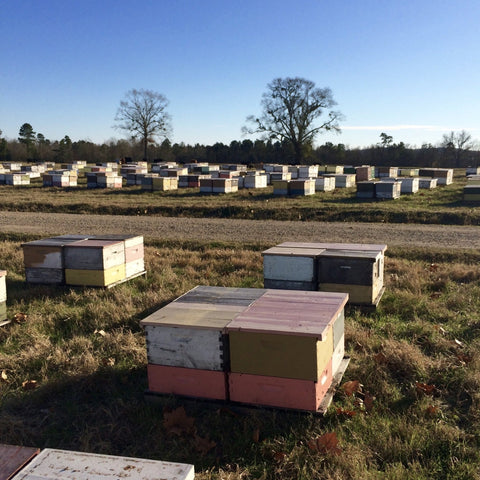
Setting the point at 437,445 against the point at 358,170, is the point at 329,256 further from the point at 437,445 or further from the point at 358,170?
the point at 358,170

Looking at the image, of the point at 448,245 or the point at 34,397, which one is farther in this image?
the point at 448,245

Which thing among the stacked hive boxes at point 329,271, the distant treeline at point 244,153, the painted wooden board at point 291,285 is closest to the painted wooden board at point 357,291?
the stacked hive boxes at point 329,271

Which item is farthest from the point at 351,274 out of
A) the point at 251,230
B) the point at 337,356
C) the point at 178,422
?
the point at 251,230

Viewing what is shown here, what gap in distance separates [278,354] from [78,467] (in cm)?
237

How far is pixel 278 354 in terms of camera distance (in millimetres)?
5016

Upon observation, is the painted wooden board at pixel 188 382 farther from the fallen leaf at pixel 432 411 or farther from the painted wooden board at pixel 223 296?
the fallen leaf at pixel 432 411

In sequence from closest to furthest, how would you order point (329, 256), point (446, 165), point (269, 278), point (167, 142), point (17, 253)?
point (329, 256) < point (269, 278) < point (17, 253) < point (446, 165) < point (167, 142)

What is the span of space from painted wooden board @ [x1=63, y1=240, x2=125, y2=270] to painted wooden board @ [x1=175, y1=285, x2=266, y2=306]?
3.51 m

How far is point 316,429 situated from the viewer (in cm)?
493

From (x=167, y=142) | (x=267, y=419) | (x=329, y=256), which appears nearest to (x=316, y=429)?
(x=267, y=419)

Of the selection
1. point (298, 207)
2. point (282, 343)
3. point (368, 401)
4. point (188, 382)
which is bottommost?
point (368, 401)

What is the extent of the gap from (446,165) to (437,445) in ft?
256

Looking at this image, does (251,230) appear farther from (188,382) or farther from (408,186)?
(408,186)

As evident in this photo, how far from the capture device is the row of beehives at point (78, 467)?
2.99 meters
